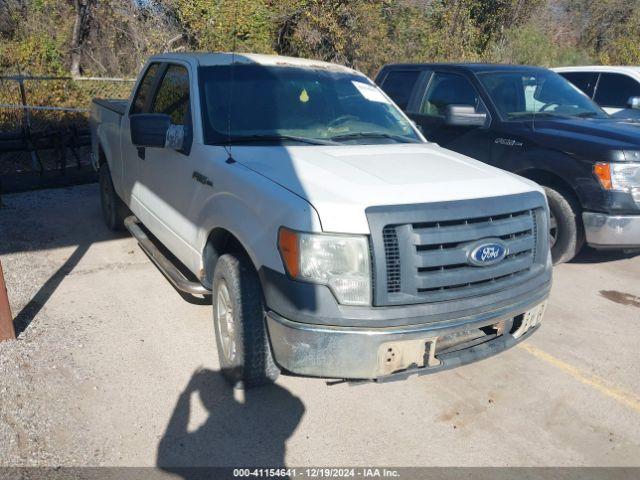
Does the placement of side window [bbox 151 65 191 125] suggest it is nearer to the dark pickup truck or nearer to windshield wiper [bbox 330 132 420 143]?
windshield wiper [bbox 330 132 420 143]

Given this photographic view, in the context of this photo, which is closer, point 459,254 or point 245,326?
point 459,254

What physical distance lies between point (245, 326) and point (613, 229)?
3749 mm

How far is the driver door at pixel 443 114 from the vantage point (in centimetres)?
629

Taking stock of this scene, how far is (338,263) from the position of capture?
9.44 feet

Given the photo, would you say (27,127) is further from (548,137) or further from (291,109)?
(548,137)

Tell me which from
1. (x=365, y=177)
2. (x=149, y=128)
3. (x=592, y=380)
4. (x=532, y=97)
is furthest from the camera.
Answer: (x=532, y=97)

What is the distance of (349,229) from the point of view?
9.39 ft

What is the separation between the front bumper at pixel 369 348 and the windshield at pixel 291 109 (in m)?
1.51

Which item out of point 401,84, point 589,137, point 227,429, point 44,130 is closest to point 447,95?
point 401,84

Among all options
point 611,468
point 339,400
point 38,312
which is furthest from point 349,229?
point 38,312

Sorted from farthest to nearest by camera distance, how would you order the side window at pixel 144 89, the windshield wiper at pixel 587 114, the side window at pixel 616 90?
the side window at pixel 616 90 → the windshield wiper at pixel 587 114 → the side window at pixel 144 89

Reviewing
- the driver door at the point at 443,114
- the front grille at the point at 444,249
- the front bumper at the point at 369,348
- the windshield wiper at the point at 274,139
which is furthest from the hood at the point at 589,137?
the front bumper at the point at 369,348

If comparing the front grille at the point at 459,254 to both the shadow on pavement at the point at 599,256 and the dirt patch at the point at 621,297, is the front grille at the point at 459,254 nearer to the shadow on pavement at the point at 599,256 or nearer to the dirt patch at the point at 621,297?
A: the dirt patch at the point at 621,297

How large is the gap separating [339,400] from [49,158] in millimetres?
7921
